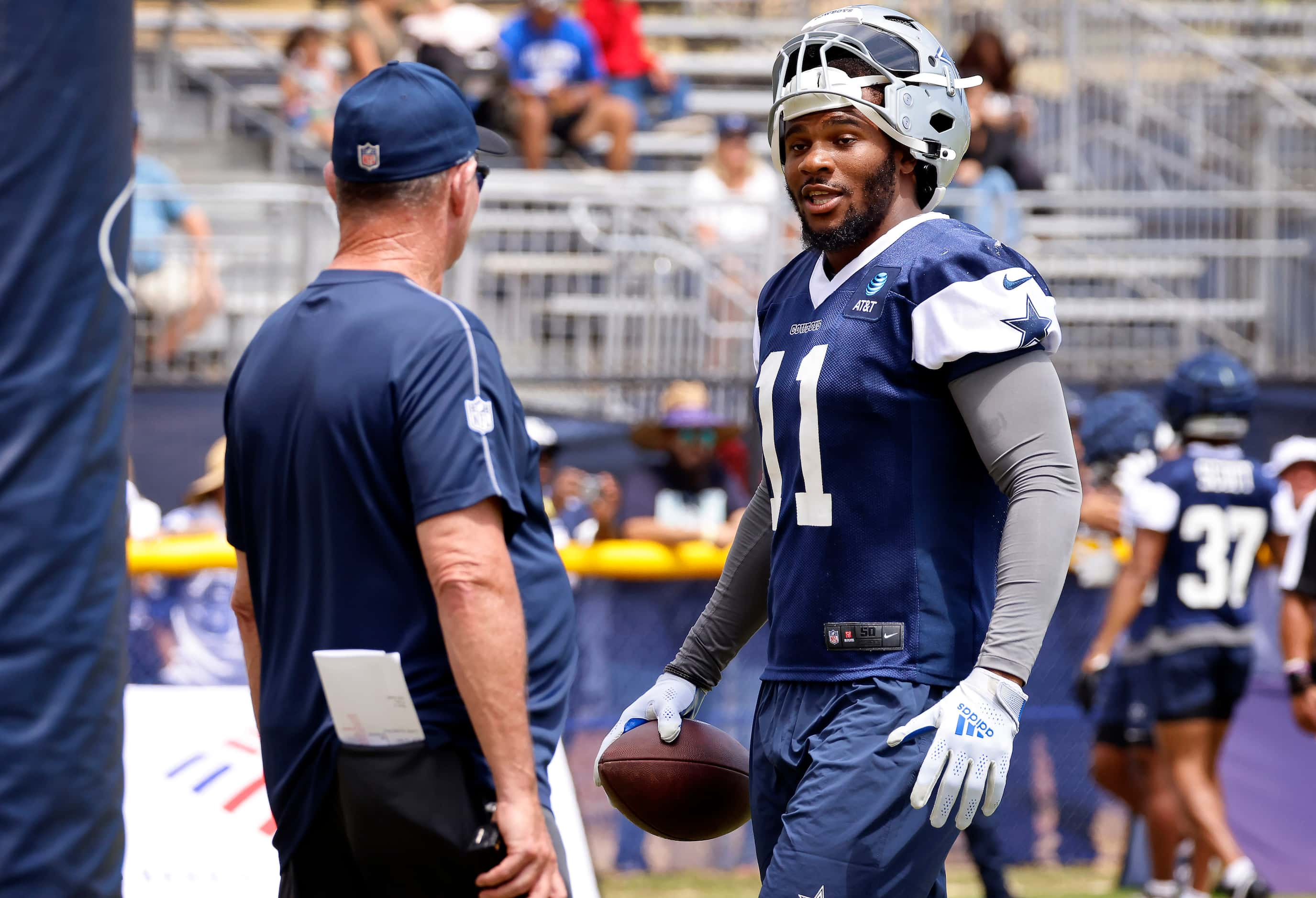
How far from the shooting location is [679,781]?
3361 mm

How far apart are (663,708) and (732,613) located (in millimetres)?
261

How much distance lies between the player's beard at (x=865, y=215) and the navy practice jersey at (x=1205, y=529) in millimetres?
4143

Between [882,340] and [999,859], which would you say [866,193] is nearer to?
[882,340]

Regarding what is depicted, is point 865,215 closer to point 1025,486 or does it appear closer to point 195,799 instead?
point 1025,486

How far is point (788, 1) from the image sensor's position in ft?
47.1

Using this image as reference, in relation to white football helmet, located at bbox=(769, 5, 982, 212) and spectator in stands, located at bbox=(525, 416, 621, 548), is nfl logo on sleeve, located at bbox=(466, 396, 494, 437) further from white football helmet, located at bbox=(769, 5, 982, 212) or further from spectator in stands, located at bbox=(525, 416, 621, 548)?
spectator in stands, located at bbox=(525, 416, 621, 548)

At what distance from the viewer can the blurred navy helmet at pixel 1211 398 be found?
6934mm

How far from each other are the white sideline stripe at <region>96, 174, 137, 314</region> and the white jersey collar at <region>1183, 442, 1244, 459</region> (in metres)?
5.11

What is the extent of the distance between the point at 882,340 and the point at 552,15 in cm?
895

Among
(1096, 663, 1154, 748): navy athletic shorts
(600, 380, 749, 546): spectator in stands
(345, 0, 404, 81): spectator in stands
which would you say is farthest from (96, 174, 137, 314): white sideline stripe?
(345, 0, 404, 81): spectator in stands

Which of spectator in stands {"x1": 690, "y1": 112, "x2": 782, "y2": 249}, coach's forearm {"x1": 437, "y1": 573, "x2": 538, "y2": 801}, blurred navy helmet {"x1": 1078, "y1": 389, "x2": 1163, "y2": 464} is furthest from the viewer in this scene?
spectator in stands {"x1": 690, "y1": 112, "x2": 782, "y2": 249}

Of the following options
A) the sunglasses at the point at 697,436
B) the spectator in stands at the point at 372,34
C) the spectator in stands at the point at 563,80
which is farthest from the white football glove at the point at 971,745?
the spectator in stands at the point at 372,34

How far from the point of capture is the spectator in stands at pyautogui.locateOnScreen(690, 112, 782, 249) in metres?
9.46

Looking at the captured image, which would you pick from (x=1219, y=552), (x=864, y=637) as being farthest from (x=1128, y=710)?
(x=864, y=637)
